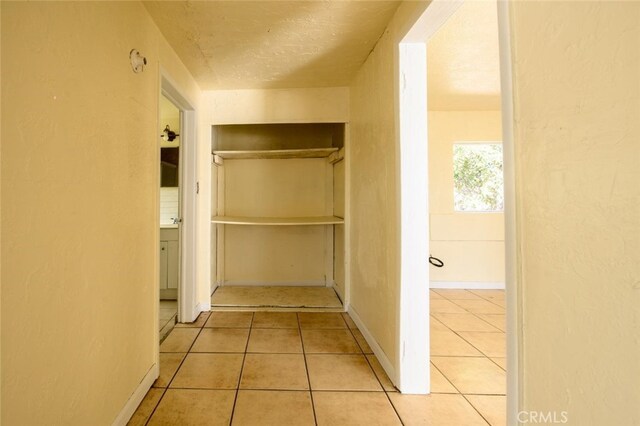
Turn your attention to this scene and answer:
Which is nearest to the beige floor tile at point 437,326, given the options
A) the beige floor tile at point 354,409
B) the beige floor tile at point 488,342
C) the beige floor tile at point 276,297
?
the beige floor tile at point 488,342

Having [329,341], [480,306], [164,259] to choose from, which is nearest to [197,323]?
[164,259]

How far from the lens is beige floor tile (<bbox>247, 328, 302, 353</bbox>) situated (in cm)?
204

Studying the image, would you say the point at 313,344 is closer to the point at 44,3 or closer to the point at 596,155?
the point at 596,155

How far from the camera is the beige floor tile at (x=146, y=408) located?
1348 millimetres

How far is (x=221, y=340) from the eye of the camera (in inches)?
85.7

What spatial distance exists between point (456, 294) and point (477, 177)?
160 centimetres

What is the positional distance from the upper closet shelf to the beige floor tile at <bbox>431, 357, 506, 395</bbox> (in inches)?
88.3

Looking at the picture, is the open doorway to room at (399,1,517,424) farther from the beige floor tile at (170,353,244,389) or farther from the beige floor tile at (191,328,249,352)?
the beige floor tile at (191,328,249,352)

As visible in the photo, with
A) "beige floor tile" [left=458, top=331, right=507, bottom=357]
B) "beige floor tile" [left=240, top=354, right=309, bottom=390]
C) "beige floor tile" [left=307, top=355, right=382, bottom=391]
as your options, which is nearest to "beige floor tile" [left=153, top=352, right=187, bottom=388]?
"beige floor tile" [left=240, top=354, right=309, bottom=390]

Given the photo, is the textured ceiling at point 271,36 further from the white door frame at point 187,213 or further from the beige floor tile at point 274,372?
the beige floor tile at point 274,372

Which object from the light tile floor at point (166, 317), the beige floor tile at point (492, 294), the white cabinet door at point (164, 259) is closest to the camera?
the light tile floor at point (166, 317)

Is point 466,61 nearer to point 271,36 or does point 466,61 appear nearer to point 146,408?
point 271,36

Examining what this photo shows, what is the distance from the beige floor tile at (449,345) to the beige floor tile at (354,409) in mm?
761

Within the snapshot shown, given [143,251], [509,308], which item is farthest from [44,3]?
[509,308]
